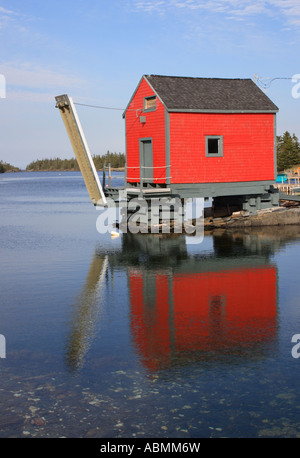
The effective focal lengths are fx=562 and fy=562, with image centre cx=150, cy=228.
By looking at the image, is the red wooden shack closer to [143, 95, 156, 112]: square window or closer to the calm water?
[143, 95, 156, 112]: square window

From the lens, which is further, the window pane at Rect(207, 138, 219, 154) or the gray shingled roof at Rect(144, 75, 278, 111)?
the window pane at Rect(207, 138, 219, 154)

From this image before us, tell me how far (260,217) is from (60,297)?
18.1 meters

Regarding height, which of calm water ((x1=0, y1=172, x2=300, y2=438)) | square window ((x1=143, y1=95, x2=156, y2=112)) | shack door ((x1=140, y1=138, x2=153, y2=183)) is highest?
square window ((x1=143, y1=95, x2=156, y2=112))

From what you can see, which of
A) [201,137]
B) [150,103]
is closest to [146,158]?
[150,103]

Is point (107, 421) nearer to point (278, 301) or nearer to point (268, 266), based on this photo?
point (278, 301)

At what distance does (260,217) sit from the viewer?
1228 inches

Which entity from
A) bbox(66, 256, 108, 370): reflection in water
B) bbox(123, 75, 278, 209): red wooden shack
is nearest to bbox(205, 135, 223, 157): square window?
bbox(123, 75, 278, 209): red wooden shack

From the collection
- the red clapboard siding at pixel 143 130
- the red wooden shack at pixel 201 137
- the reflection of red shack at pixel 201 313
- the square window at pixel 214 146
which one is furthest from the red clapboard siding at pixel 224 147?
the reflection of red shack at pixel 201 313

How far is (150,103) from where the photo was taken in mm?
28094

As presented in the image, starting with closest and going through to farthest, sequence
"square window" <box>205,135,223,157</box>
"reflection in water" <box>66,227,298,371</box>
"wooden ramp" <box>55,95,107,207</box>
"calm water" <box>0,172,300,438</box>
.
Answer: "calm water" <box>0,172,300,438</box> → "reflection in water" <box>66,227,298,371</box> → "wooden ramp" <box>55,95,107,207</box> → "square window" <box>205,135,223,157</box>

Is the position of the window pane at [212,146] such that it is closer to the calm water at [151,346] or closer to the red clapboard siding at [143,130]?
the red clapboard siding at [143,130]

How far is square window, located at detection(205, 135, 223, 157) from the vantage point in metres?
27.7

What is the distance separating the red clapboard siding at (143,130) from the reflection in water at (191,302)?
4925 millimetres

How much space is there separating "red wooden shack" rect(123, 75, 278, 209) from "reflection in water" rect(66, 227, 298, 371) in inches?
161
